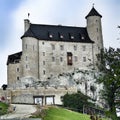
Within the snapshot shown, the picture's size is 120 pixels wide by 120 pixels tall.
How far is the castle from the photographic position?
368 ft

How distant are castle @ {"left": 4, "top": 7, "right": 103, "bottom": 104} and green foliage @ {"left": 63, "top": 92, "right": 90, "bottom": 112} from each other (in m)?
13.0

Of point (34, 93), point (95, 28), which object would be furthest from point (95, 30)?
point (34, 93)

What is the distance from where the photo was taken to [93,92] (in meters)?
112

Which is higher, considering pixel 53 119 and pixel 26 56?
pixel 26 56

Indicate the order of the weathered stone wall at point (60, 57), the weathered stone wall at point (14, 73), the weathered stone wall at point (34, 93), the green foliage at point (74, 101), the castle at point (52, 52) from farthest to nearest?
the weathered stone wall at point (14, 73)
the weathered stone wall at point (60, 57)
the castle at point (52, 52)
the weathered stone wall at point (34, 93)
the green foliage at point (74, 101)

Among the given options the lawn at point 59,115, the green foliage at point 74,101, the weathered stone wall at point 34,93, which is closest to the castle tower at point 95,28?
the weathered stone wall at point 34,93

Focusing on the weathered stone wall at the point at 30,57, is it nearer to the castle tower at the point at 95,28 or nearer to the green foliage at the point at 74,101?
the green foliage at the point at 74,101

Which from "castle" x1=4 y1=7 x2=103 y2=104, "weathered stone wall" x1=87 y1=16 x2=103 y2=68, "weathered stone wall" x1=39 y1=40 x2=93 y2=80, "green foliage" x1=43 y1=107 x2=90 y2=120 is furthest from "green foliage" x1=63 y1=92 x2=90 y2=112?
"green foliage" x1=43 y1=107 x2=90 y2=120

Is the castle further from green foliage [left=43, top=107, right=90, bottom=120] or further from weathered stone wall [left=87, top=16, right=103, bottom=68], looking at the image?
green foliage [left=43, top=107, right=90, bottom=120]

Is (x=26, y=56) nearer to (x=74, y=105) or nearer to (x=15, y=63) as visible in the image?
(x=15, y=63)

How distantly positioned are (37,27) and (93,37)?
13000mm

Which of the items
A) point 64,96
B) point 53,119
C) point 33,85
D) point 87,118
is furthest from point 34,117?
point 33,85

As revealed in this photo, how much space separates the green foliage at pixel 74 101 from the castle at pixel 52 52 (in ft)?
42.5

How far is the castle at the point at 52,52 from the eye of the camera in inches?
4419
